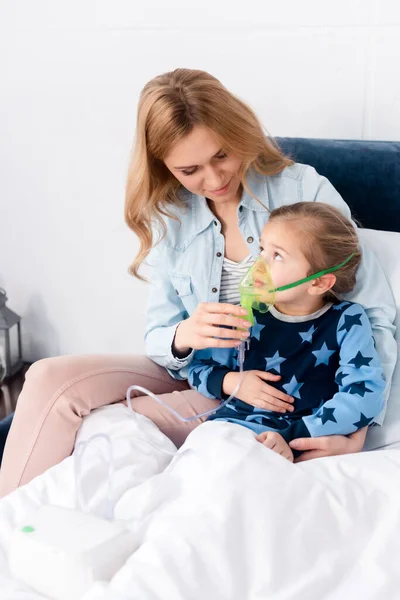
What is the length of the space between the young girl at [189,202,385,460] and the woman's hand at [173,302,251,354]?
107mm

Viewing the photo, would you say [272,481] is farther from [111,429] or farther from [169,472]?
[111,429]

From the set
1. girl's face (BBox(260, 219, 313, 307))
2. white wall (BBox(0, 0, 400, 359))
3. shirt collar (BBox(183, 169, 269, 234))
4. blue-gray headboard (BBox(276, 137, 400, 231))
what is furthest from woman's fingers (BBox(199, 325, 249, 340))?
white wall (BBox(0, 0, 400, 359))

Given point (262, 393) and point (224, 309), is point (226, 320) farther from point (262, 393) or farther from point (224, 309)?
point (262, 393)

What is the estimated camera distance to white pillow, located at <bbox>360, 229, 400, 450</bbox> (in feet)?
5.57

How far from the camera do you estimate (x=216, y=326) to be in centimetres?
173

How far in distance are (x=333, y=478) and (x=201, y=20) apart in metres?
1.48

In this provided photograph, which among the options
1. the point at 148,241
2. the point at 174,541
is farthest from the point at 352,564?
the point at 148,241

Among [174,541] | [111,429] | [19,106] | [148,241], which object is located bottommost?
[111,429]

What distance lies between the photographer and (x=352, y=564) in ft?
4.07

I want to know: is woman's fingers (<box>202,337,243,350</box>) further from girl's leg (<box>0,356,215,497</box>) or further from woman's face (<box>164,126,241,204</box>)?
woman's face (<box>164,126,241,204</box>)

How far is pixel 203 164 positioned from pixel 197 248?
0.88 ft

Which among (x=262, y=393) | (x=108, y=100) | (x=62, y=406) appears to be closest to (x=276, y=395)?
(x=262, y=393)

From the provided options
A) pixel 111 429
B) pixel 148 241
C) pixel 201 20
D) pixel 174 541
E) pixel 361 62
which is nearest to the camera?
pixel 174 541

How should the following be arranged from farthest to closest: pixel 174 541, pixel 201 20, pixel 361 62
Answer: pixel 201 20, pixel 361 62, pixel 174 541
